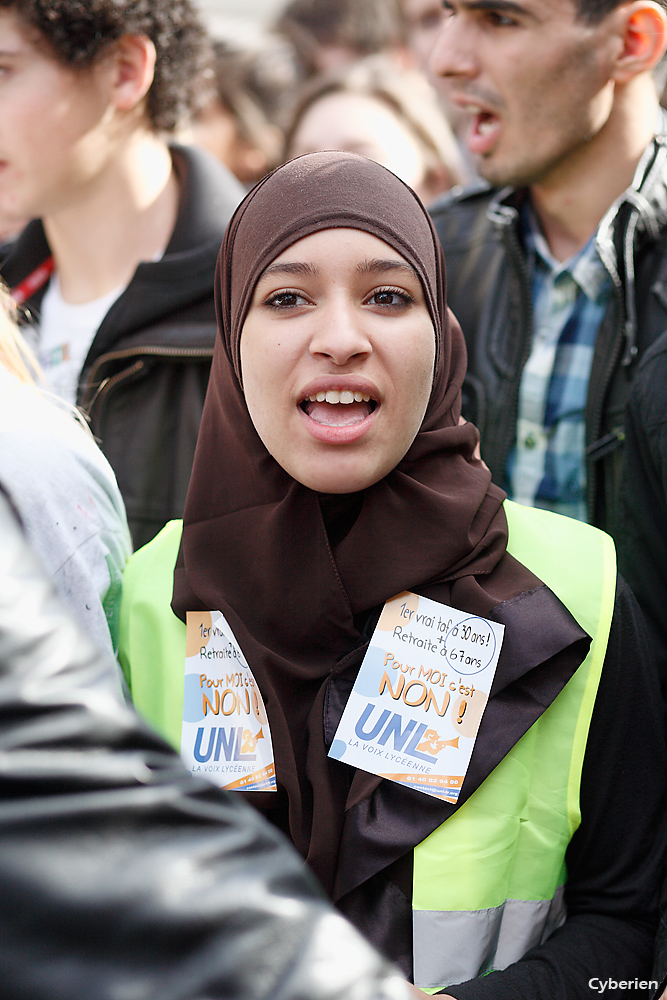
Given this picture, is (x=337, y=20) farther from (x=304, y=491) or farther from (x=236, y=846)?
(x=236, y=846)

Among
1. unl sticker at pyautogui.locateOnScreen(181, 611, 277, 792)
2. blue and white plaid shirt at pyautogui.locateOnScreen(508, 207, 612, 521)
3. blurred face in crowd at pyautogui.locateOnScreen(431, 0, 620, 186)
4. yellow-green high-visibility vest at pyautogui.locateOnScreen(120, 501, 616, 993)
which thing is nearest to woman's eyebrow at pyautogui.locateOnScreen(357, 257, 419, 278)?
yellow-green high-visibility vest at pyautogui.locateOnScreen(120, 501, 616, 993)

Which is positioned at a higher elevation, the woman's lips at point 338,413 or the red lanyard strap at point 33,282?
the woman's lips at point 338,413

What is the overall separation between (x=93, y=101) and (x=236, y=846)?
105 inches

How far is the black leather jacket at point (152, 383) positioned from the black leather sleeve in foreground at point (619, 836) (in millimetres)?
1467

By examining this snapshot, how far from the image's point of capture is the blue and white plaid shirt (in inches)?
104

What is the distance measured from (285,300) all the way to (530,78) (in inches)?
53.9

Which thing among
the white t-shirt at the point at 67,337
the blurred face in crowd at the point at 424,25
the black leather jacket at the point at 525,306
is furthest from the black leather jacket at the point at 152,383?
the blurred face in crowd at the point at 424,25

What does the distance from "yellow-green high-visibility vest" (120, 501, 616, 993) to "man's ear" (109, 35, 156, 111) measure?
1.93 meters

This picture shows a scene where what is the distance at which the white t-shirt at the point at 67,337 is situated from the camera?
2957 mm

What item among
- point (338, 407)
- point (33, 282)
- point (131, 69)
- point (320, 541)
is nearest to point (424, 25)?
point (131, 69)

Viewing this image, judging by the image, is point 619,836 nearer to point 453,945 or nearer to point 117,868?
point 453,945

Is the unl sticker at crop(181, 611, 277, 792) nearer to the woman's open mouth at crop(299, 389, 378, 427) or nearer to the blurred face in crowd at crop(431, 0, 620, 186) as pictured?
the woman's open mouth at crop(299, 389, 378, 427)

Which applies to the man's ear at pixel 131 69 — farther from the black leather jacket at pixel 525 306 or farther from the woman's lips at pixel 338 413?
the woman's lips at pixel 338 413

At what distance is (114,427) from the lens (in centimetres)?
283
